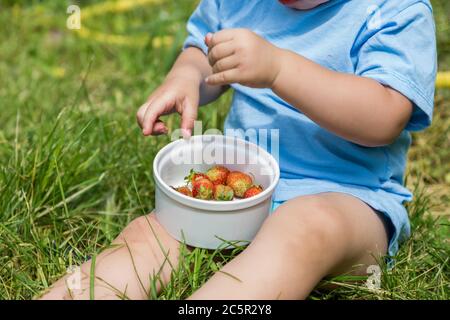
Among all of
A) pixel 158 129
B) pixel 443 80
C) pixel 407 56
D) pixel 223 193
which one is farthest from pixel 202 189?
pixel 443 80

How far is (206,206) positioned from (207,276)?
19 centimetres

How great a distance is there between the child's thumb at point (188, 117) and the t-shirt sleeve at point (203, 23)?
0.25 meters

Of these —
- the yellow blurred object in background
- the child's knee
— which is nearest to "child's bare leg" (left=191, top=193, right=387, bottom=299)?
the child's knee

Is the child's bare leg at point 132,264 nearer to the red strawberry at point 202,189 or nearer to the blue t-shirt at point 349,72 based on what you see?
the red strawberry at point 202,189

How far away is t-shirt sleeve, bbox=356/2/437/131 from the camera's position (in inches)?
46.5

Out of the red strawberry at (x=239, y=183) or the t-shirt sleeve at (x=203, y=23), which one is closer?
the red strawberry at (x=239, y=183)

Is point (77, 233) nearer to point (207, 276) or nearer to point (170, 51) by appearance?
point (207, 276)

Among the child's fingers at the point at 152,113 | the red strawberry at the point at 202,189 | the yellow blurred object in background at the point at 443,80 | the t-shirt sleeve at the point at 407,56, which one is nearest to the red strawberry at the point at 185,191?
the red strawberry at the point at 202,189

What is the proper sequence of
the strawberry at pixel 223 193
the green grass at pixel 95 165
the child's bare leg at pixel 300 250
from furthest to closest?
the green grass at pixel 95 165, the strawberry at pixel 223 193, the child's bare leg at pixel 300 250

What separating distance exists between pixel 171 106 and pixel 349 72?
1.09 ft

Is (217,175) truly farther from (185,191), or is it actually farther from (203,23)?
(203,23)

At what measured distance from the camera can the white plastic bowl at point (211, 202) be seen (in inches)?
43.8

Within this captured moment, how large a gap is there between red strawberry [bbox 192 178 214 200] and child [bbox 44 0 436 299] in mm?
105

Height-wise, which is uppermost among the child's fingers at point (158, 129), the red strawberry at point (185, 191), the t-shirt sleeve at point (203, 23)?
the t-shirt sleeve at point (203, 23)
